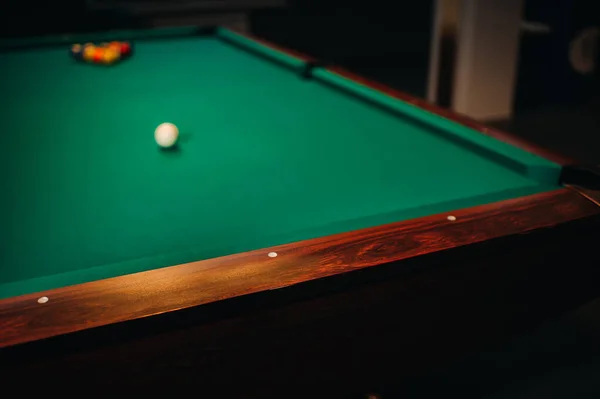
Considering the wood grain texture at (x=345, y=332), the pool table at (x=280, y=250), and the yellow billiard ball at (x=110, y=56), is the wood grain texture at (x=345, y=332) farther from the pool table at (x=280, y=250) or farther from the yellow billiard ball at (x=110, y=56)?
the yellow billiard ball at (x=110, y=56)

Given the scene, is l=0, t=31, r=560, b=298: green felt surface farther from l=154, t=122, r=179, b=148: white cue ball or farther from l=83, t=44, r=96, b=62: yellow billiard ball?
l=83, t=44, r=96, b=62: yellow billiard ball

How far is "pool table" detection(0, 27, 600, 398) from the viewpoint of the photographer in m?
0.70

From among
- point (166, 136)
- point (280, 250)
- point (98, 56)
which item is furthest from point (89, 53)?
point (280, 250)

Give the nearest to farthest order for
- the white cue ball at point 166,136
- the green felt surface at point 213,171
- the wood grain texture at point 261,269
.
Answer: the wood grain texture at point 261,269 < the green felt surface at point 213,171 < the white cue ball at point 166,136

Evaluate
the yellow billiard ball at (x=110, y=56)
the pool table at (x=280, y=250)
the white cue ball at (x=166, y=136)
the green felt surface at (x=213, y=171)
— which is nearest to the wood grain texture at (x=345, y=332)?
the pool table at (x=280, y=250)

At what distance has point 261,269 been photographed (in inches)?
29.8

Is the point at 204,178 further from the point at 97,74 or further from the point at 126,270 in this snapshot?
the point at 97,74

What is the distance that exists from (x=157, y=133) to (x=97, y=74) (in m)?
0.95

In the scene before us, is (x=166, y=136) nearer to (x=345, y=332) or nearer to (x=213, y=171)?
(x=213, y=171)

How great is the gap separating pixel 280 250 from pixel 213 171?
1.33 feet

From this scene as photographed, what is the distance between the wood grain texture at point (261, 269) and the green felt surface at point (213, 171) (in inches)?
1.8

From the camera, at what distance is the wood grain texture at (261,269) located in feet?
2.21

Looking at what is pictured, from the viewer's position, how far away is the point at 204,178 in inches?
43.8

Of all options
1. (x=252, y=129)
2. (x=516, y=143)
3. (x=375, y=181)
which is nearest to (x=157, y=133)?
(x=252, y=129)
